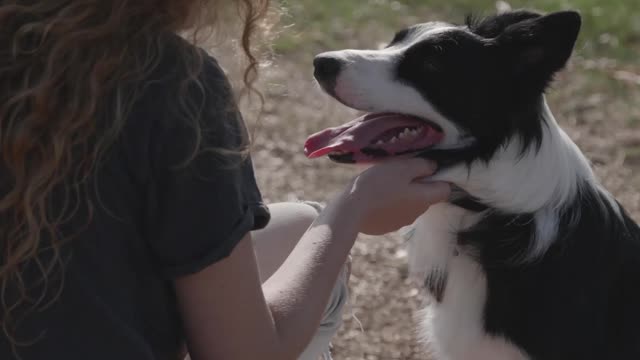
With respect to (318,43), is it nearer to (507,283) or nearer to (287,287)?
(507,283)

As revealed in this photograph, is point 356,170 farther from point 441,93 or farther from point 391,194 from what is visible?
point 391,194

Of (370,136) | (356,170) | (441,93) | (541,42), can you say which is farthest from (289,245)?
(356,170)

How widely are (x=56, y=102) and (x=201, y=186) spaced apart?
240 mm

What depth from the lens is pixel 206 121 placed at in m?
1.51

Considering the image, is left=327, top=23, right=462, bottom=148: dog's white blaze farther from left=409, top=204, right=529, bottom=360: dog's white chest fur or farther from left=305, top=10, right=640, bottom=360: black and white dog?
left=409, top=204, right=529, bottom=360: dog's white chest fur

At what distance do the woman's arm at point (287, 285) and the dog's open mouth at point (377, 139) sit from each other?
20 cm

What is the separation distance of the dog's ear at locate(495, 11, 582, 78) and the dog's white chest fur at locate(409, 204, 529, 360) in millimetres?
409

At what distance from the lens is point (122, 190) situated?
1507mm

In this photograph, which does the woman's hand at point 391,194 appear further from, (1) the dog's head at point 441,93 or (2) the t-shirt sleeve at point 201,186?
(2) the t-shirt sleeve at point 201,186

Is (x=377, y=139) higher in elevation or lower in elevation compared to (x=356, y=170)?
higher

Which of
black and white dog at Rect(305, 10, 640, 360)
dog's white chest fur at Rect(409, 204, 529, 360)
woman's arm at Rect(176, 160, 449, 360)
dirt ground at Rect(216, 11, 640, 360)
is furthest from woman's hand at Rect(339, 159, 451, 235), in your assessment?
dirt ground at Rect(216, 11, 640, 360)

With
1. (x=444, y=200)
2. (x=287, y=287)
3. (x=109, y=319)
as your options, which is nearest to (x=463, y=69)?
(x=444, y=200)

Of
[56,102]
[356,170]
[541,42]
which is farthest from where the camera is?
[356,170]

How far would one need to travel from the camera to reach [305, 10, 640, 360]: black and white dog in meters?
2.33
